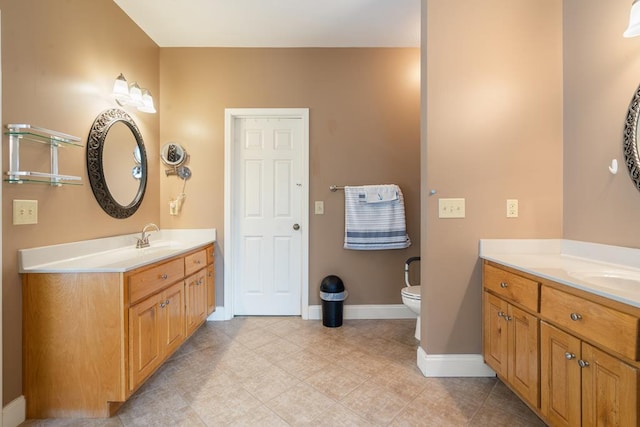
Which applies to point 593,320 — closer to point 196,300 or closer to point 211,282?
point 196,300

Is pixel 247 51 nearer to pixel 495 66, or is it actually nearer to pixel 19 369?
pixel 495 66

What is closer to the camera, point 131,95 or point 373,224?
point 131,95

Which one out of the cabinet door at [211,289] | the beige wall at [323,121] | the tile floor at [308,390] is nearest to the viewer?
the tile floor at [308,390]

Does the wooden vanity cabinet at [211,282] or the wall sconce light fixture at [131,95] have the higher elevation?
the wall sconce light fixture at [131,95]

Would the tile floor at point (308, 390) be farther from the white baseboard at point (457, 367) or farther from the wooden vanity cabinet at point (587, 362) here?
the wooden vanity cabinet at point (587, 362)

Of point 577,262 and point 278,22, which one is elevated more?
point 278,22

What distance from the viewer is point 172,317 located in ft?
6.17

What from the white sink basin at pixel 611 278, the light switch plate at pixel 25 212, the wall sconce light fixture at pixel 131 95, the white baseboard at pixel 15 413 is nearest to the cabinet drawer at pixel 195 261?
the light switch plate at pixel 25 212

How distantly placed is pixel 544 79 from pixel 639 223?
104 cm

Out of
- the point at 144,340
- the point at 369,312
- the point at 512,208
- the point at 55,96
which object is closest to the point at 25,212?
the point at 55,96

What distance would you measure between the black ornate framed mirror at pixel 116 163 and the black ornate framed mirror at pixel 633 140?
10.4ft

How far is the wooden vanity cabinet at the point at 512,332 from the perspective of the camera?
1.33m

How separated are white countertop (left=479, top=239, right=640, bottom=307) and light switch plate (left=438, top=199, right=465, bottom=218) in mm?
242

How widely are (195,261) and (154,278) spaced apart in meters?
0.59
